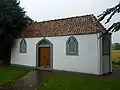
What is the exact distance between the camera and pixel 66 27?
20.9 metres

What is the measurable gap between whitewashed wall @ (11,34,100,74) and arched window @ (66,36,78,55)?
0.36m

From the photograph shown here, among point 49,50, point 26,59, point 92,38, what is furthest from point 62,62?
point 26,59

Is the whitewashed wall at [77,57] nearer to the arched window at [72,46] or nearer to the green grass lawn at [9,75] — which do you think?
the arched window at [72,46]

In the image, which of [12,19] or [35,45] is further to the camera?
[12,19]

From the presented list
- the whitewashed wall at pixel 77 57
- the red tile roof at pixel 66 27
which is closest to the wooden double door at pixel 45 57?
the whitewashed wall at pixel 77 57

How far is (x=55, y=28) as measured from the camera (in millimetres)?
21844

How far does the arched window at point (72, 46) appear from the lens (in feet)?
62.5

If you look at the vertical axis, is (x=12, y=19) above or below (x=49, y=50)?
above

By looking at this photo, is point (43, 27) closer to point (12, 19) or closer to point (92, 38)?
point (12, 19)

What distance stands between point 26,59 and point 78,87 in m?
13.1

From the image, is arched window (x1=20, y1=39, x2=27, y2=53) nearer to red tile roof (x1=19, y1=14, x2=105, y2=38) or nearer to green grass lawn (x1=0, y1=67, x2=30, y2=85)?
red tile roof (x1=19, y1=14, x2=105, y2=38)

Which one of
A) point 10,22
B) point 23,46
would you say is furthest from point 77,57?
point 10,22

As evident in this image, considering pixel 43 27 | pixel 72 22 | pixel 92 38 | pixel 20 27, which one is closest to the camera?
Answer: pixel 92 38

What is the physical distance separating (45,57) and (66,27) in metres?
4.21
